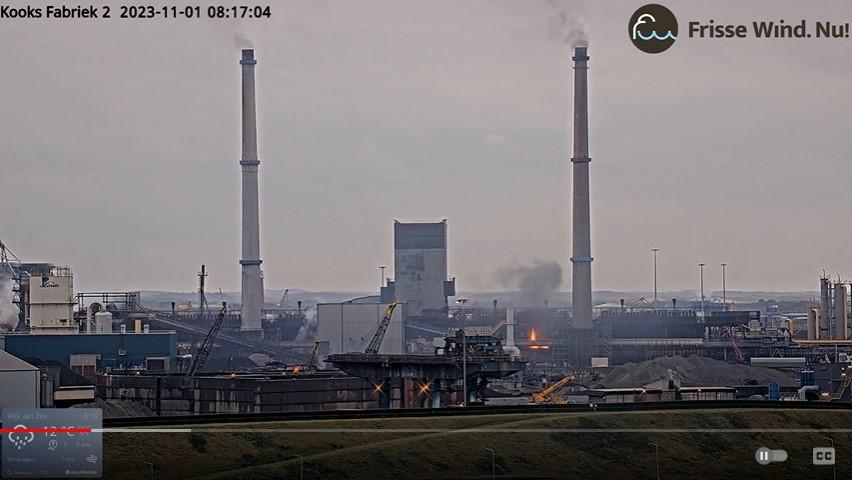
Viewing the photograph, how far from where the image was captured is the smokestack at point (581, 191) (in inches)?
6220

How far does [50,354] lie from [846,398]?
2770 inches

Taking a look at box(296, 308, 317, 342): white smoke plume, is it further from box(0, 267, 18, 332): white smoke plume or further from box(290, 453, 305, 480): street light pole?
box(290, 453, 305, 480): street light pole

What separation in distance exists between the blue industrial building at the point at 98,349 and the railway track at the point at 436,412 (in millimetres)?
57264

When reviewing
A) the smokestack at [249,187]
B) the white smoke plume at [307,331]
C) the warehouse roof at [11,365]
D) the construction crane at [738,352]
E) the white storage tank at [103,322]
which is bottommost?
the construction crane at [738,352]

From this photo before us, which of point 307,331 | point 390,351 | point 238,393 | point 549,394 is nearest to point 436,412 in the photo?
point 238,393

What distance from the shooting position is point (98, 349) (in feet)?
426

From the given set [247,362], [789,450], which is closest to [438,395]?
[789,450]

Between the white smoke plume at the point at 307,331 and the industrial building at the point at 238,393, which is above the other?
the white smoke plume at the point at 307,331

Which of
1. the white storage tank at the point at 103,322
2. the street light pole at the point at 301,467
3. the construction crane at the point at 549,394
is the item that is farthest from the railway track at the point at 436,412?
the white storage tank at the point at 103,322

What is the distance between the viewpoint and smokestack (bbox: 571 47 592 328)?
158 meters

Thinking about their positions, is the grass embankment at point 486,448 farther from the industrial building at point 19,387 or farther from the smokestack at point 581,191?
the smokestack at point 581,191
